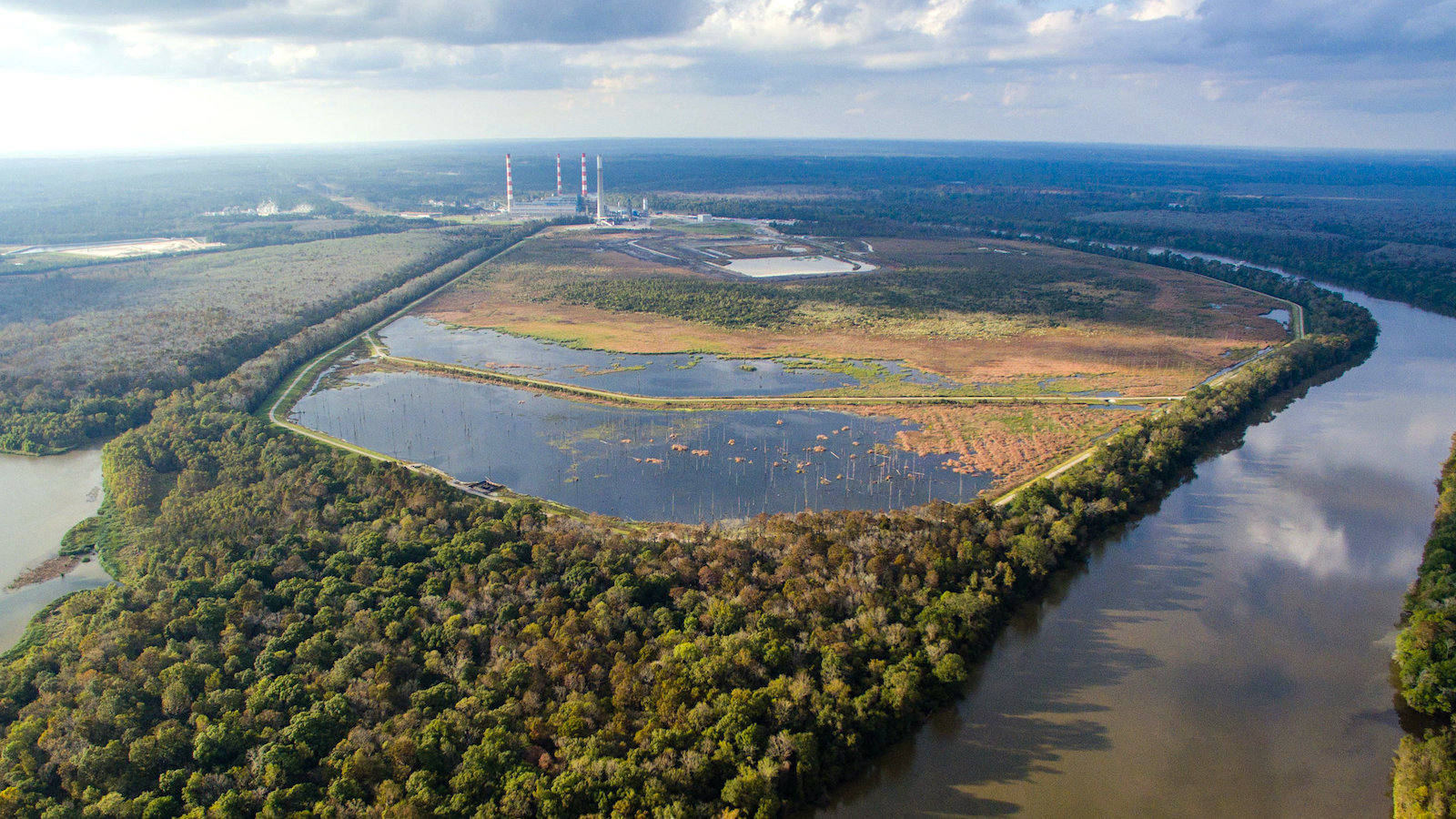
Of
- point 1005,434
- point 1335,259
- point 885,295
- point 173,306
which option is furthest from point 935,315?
point 173,306

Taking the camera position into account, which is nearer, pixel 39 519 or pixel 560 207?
pixel 39 519

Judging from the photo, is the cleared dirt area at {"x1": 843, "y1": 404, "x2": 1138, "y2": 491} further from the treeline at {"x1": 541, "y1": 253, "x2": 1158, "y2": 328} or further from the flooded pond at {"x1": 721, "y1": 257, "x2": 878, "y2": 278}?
the flooded pond at {"x1": 721, "y1": 257, "x2": 878, "y2": 278}

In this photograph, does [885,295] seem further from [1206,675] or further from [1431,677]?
[1431,677]

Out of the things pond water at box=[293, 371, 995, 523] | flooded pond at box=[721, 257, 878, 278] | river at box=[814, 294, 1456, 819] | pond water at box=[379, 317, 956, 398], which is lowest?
river at box=[814, 294, 1456, 819]

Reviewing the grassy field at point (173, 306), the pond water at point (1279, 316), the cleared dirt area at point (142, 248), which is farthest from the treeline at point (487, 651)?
the cleared dirt area at point (142, 248)

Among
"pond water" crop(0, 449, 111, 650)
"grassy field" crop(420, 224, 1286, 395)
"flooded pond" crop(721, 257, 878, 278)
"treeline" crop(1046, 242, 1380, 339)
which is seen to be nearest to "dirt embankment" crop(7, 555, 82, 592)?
"pond water" crop(0, 449, 111, 650)

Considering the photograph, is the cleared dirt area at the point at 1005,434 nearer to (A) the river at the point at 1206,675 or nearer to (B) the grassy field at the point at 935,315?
(B) the grassy field at the point at 935,315

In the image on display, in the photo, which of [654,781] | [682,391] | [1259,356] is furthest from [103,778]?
[1259,356]

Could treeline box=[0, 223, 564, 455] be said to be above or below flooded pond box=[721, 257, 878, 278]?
below
